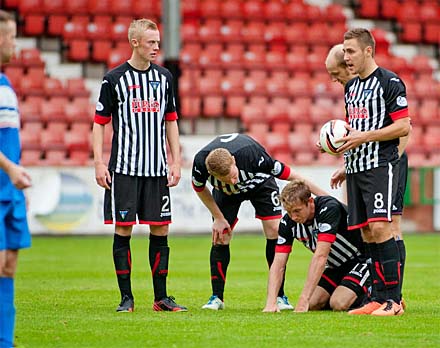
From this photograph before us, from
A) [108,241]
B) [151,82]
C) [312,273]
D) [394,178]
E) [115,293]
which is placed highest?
[151,82]

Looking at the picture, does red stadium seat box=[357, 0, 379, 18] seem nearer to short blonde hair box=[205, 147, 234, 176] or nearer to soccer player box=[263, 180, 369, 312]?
soccer player box=[263, 180, 369, 312]

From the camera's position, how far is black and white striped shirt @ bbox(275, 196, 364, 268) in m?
7.37

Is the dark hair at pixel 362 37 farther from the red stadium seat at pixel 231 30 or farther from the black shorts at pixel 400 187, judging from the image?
the red stadium seat at pixel 231 30

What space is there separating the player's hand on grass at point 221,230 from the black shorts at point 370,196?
42.0 inches

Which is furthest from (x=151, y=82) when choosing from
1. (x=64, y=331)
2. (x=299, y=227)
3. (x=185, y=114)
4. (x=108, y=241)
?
(x=185, y=114)

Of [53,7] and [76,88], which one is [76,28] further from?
[76,88]

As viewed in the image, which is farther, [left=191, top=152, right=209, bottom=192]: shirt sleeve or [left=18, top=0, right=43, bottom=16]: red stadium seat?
[left=18, top=0, right=43, bottom=16]: red stadium seat

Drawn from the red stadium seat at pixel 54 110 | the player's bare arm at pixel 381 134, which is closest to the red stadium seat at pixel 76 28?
the red stadium seat at pixel 54 110

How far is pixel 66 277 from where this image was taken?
10.8m

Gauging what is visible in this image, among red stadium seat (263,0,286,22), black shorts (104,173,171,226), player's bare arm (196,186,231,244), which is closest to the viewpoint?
black shorts (104,173,171,226)

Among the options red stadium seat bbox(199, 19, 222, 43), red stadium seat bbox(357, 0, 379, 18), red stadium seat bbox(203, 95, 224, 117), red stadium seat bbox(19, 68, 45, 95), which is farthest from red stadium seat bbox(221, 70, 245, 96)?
red stadium seat bbox(357, 0, 379, 18)

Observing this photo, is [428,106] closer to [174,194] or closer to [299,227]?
[174,194]

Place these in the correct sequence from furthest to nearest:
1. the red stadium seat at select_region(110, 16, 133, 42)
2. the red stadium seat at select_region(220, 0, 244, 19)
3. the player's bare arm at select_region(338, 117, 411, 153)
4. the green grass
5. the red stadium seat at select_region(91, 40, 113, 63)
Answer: the red stadium seat at select_region(220, 0, 244, 19), the red stadium seat at select_region(110, 16, 133, 42), the red stadium seat at select_region(91, 40, 113, 63), the player's bare arm at select_region(338, 117, 411, 153), the green grass

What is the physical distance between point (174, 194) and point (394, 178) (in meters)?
9.86
